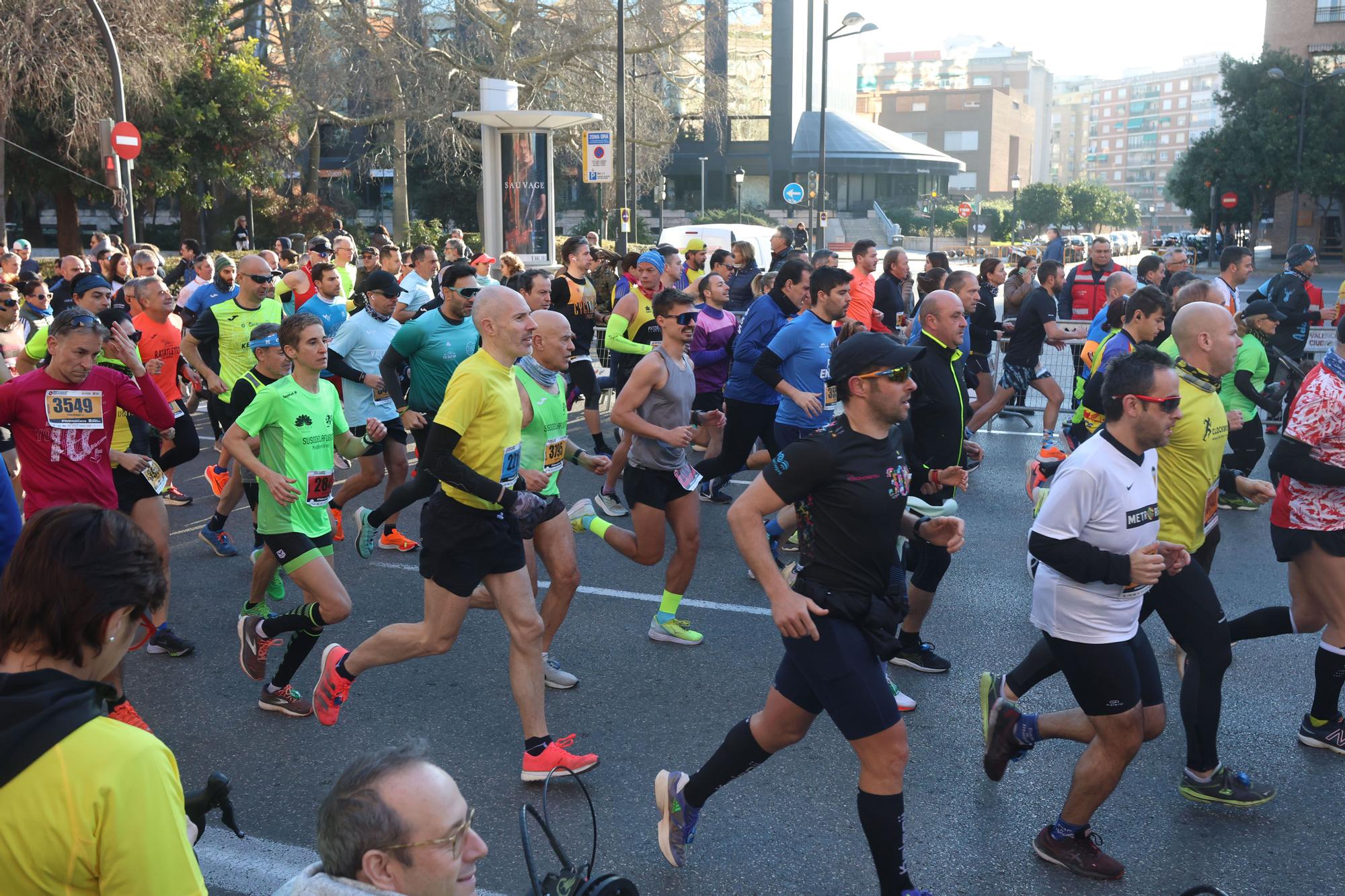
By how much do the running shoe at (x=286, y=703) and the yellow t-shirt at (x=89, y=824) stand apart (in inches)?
137

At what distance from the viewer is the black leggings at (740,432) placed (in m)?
7.74

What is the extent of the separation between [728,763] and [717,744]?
3.67 ft

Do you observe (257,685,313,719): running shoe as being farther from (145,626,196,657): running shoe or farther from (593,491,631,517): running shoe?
(593,491,631,517): running shoe

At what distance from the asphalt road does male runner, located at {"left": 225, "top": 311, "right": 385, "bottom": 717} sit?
0.28 m

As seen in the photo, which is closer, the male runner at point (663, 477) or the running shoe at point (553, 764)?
the running shoe at point (553, 764)

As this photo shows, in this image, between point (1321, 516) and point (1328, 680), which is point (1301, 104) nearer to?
point (1321, 516)

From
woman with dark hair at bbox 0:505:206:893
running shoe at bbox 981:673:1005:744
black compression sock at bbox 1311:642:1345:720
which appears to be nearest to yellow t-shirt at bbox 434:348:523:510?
running shoe at bbox 981:673:1005:744

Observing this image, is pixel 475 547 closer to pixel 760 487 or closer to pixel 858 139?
pixel 760 487

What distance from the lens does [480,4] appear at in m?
32.0

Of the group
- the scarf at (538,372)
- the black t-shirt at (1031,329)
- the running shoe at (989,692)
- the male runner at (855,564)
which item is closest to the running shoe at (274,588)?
the scarf at (538,372)

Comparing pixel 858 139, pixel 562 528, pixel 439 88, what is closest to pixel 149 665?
pixel 562 528

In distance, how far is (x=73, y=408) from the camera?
16.4 ft

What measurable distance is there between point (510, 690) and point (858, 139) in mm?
74871

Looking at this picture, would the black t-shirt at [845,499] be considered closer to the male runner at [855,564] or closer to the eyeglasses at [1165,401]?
the male runner at [855,564]
